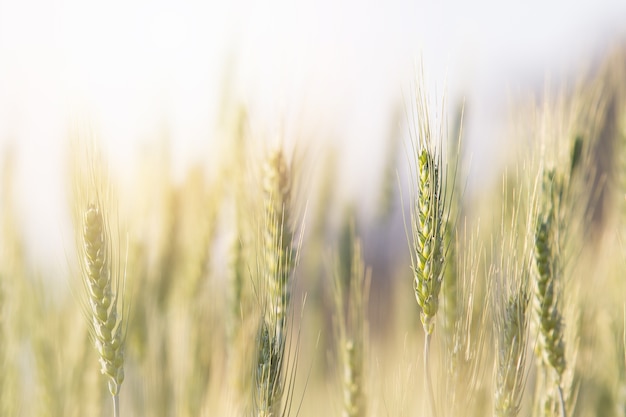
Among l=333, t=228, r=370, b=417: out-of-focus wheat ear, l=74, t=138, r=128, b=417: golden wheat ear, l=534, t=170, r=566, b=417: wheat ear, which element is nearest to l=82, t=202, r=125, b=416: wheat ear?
l=74, t=138, r=128, b=417: golden wheat ear

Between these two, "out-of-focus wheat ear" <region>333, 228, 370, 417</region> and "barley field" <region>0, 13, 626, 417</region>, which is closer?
"barley field" <region>0, 13, 626, 417</region>

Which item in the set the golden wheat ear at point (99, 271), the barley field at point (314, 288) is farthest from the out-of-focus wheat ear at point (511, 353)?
the golden wheat ear at point (99, 271)

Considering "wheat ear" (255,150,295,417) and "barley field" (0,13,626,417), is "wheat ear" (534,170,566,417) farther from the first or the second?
"wheat ear" (255,150,295,417)

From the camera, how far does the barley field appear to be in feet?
4.00

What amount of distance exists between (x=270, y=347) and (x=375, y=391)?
577 mm

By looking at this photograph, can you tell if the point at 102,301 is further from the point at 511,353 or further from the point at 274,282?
the point at 511,353

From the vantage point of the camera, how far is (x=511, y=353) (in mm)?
1217

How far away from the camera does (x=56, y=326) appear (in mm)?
1885

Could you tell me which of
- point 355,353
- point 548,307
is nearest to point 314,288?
point 355,353

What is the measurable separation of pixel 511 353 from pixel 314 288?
143 cm

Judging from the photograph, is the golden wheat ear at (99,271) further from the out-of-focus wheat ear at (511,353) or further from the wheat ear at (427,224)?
the out-of-focus wheat ear at (511,353)

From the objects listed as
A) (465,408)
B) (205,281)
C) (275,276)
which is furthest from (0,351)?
(465,408)

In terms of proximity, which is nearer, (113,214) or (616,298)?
(113,214)

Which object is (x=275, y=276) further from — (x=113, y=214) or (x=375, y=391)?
(x=375, y=391)
